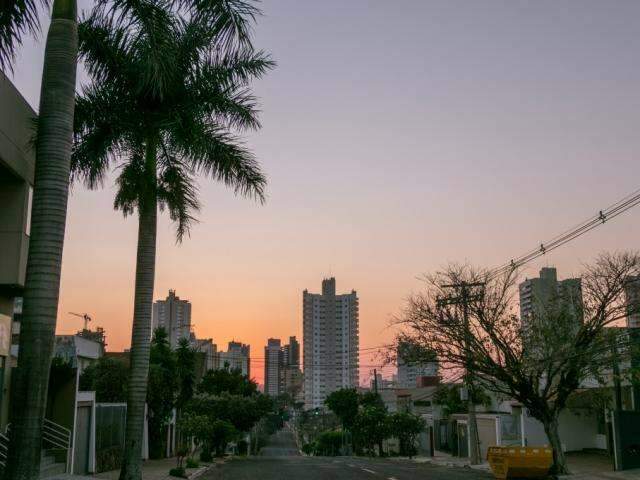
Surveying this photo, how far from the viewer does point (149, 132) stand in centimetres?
1925

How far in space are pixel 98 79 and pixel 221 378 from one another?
59987mm

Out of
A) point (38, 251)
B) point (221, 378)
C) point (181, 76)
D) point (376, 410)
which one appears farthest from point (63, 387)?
point (221, 378)

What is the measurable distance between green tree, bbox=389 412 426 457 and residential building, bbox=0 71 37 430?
144 feet

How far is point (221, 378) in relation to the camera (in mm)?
75750

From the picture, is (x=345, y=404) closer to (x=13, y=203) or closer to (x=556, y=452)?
(x=556, y=452)

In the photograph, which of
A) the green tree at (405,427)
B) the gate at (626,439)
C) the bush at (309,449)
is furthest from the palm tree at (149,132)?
the bush at (309,449)

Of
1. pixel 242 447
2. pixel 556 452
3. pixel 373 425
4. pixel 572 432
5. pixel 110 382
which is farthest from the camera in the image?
pixel 242 447

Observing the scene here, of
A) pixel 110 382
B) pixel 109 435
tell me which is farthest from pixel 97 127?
pixel 110 382

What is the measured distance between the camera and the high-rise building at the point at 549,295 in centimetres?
2803

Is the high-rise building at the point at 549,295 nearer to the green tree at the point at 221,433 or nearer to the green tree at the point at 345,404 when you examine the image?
the green tree at the point at 221,433

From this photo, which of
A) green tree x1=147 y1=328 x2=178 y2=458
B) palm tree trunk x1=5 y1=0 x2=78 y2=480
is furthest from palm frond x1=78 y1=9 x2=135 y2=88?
green tree x1=147 y1=328 x2=178 y2=458

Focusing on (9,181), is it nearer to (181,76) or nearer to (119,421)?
(181,76)

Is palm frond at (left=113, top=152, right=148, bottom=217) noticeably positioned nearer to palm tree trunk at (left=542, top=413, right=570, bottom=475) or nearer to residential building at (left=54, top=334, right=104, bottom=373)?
palm tree trunk at (left=542, top=413, right=570, bottom=475)

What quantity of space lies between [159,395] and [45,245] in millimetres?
33216
